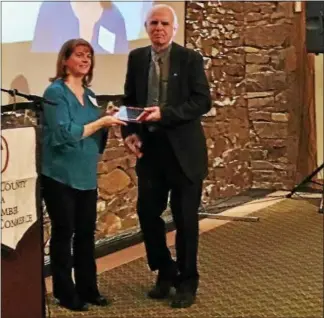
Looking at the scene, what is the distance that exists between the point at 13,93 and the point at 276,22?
406 cm

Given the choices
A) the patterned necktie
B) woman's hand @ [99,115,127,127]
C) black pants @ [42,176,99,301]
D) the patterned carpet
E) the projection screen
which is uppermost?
the projection screen

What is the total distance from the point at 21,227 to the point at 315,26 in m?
3.75

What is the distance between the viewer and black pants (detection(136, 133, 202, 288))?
3246 mm

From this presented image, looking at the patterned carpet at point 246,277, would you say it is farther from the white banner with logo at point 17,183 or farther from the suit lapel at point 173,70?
the suit lapel at point 173,70

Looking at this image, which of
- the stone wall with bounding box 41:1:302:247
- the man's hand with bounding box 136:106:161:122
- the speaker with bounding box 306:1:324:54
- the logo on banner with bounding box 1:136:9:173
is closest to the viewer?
the logo on banner with bounding box 1:136:9:173

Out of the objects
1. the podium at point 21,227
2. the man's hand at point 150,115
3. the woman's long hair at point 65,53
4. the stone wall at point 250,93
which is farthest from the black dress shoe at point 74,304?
the stone wall at point 250,93

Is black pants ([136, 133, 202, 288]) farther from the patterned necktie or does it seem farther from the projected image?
the projected image

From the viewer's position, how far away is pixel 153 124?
3221mm

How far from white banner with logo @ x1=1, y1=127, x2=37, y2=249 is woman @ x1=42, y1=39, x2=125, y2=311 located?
1.48ft

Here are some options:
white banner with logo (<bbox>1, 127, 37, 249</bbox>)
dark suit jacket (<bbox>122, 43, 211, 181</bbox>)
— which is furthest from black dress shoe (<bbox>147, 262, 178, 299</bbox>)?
white banner with logo (<bbox>1, 127, 37, 249</bbox>)

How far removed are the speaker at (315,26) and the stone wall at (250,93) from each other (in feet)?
1.62

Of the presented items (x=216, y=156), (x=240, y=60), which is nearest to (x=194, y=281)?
(x=216, y=156)

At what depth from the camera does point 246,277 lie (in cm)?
384

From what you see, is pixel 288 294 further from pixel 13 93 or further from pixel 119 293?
pixel 13 93
